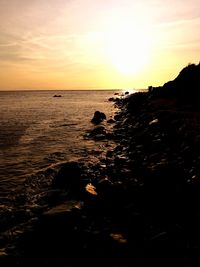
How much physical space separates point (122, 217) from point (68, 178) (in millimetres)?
4237

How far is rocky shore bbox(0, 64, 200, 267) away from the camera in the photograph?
21.8 ft

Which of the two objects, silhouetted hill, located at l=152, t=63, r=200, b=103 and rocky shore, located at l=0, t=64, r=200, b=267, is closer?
rocky shore, located at l=0, t=64, r=200, b=267

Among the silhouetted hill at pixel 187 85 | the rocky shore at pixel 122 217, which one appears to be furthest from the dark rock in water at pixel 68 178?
the silhouetted hill at pixel 187 85

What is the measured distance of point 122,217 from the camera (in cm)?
858

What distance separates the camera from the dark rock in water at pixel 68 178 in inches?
456

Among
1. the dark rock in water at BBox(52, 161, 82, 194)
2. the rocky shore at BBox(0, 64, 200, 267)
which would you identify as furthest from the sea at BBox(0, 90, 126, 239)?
the rocky shore at BBox(0, 64, 200, 267)

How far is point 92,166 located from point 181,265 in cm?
943

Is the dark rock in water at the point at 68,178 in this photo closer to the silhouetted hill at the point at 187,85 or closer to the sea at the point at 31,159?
the sea at the point at 31,159

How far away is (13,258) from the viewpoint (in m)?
6.96

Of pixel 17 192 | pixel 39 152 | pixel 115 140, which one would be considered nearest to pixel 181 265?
pixel 17 192

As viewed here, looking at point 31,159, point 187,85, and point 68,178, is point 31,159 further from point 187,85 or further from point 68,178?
point 187,85

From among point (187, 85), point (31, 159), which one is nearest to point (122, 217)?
point (31, 159)

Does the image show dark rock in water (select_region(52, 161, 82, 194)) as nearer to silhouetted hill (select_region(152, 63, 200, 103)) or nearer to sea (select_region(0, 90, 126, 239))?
sea (select_region(0, 90, 126, 239))

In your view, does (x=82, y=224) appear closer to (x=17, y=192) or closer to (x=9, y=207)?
(x=9, y=207)
